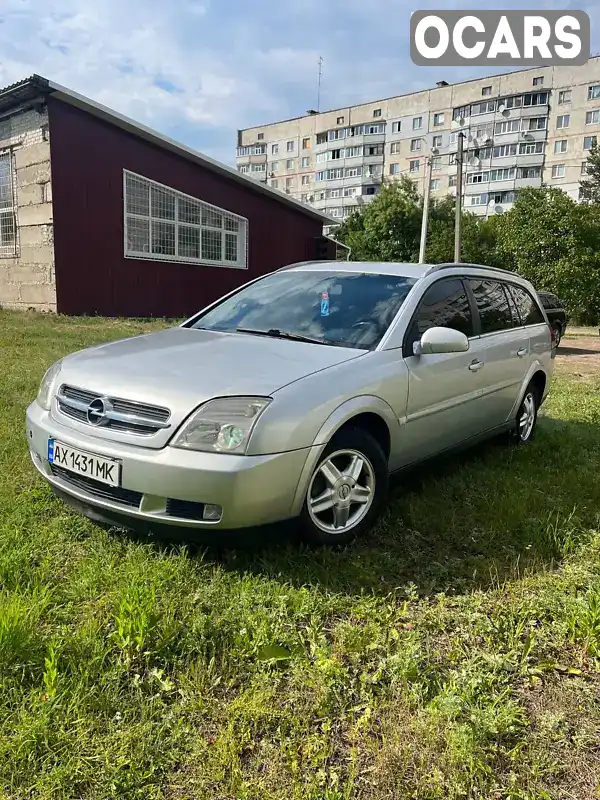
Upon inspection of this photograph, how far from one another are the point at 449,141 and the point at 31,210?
54.0 metres

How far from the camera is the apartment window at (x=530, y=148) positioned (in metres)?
55.1

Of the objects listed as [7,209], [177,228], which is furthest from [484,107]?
[7,209]

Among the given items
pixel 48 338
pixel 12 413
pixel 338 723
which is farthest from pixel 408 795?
pixel 48 338

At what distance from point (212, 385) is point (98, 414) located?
1.85ft

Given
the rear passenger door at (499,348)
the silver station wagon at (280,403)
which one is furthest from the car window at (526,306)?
the silver station wagon at (280,403)

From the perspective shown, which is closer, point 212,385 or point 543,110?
point 212,385

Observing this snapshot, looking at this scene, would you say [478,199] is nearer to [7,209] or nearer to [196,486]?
[7,209]

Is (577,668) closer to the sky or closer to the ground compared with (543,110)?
closer to the ground

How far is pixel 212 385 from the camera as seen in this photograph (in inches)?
108

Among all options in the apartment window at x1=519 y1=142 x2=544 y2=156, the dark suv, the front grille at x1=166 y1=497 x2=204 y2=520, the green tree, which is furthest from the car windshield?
the apartment window at x1=519 y1=142 x2=544 y2=156

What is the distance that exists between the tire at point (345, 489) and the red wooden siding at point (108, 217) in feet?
39.8

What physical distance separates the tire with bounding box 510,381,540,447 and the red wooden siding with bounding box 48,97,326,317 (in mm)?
11327

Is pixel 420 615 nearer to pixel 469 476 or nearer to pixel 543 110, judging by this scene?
pixel 469 476

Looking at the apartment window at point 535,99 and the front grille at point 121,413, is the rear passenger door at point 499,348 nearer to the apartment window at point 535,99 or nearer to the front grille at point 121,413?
the front grille at point 121,413
